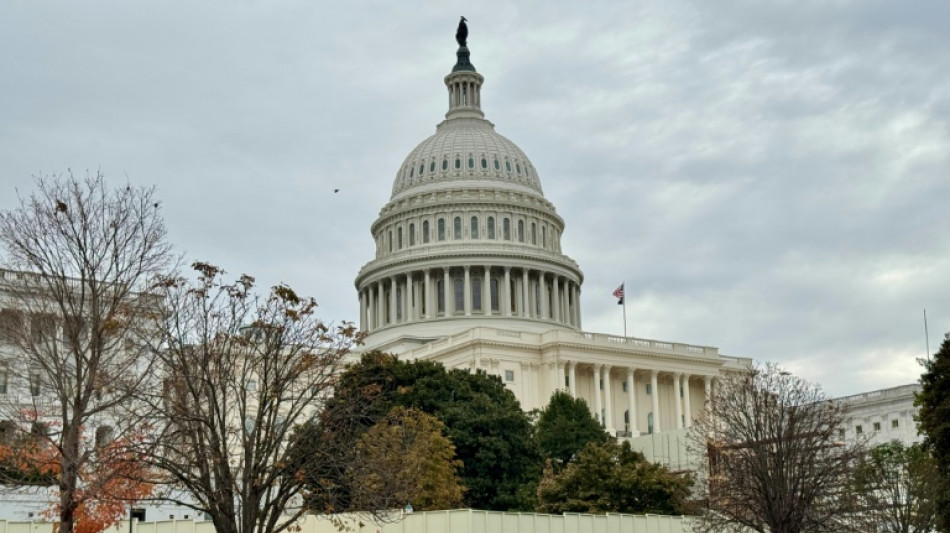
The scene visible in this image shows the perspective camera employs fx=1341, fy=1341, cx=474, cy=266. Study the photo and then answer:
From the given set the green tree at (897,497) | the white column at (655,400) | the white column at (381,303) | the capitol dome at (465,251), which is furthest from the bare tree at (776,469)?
the white column at (381,303)

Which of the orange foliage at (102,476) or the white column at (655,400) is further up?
the white column at (655,400)

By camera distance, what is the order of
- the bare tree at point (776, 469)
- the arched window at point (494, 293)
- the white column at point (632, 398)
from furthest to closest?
the arched window at point (494, 293), the white column at point (632, 398), the bare tree at point (776, 469)

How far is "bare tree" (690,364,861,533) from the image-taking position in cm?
5734

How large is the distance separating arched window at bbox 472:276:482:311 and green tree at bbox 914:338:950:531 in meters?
94.0

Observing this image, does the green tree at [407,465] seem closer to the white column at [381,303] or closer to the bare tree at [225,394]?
the bare tree at [225,394]

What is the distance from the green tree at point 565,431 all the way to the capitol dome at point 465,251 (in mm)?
51330

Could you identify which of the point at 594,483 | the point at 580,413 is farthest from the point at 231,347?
the point at 580,413

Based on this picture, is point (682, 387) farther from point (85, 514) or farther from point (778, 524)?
point (85, 514)

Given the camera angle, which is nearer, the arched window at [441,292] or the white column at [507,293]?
the white column at [507,293]

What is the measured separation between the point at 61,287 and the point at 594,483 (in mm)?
37004

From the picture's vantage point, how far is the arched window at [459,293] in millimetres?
158500

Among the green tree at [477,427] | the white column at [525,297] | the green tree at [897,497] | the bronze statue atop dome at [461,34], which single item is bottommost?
the green tree at [897,497]

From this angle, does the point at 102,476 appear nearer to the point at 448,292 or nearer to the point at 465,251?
the point at 448,292

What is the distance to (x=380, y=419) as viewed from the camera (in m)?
52.0
